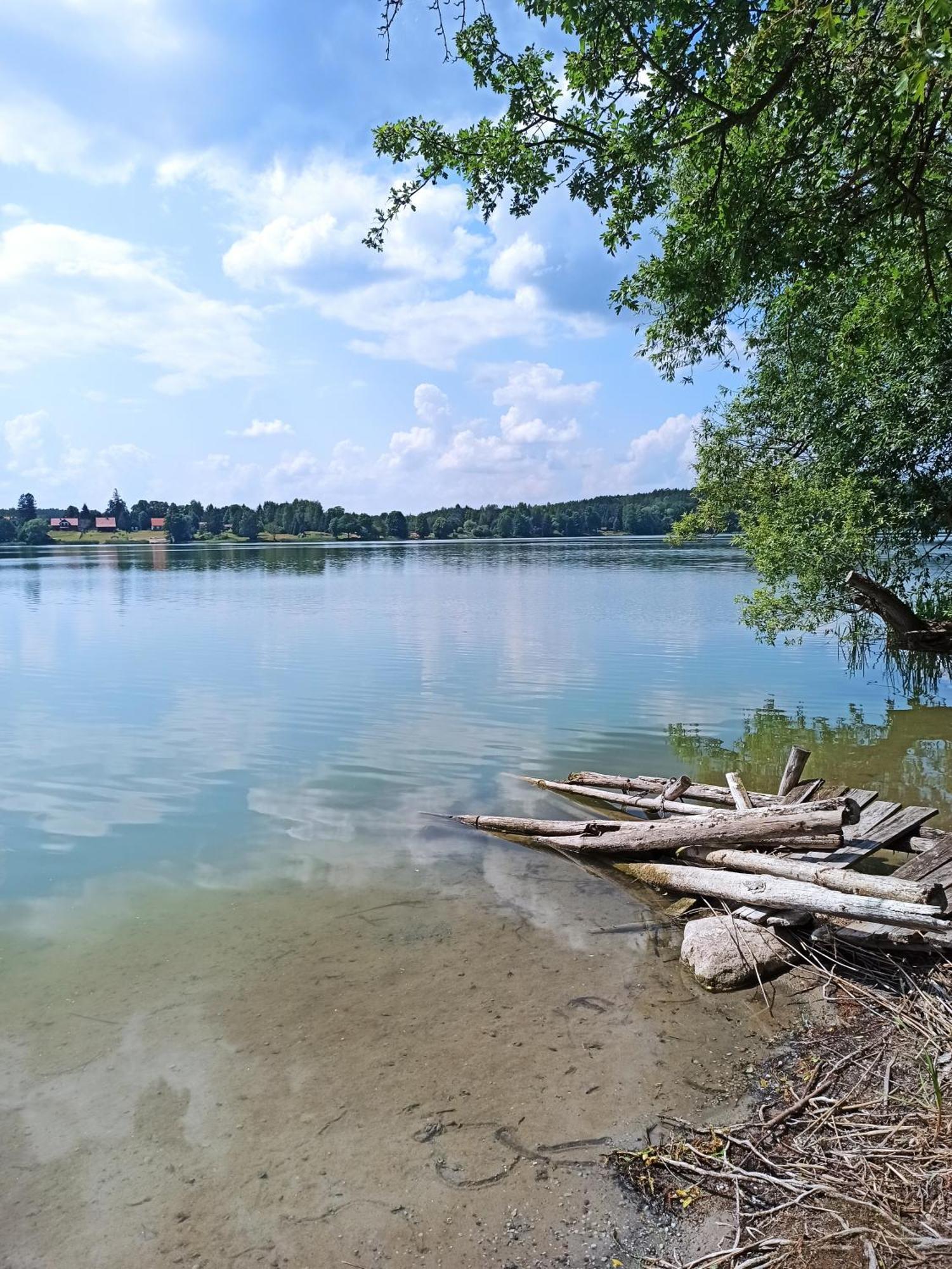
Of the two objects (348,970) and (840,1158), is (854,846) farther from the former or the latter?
(348,970)

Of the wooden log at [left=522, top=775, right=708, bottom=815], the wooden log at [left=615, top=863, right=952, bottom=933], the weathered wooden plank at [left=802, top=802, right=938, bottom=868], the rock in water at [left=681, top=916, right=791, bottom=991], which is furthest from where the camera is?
the wooden log at [left=522, top=775, right=708, bottom=815]

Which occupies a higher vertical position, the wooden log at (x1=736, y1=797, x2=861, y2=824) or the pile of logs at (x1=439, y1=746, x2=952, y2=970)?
the wooden log at (x1=736, y1=797, x2=861, y2=824)

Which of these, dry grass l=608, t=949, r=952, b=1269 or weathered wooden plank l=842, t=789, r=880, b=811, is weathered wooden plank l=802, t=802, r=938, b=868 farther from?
dry grass l=608, t=949, r=952, b=1269

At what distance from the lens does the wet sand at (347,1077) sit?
15.0 feet

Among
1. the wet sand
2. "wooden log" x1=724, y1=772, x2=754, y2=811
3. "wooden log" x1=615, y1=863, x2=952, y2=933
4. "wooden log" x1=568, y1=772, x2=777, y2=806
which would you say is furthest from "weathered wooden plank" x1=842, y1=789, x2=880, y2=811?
the wet sand

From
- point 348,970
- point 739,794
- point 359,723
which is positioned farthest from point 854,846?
point 359,723

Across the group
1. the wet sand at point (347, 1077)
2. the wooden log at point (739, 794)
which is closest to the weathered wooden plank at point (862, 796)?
the wooden log at point (739, 794)

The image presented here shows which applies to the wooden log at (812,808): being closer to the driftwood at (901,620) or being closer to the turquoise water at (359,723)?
the turquoise water at (359,723)

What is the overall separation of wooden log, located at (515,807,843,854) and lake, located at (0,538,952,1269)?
78 cm

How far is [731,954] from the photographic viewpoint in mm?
7238

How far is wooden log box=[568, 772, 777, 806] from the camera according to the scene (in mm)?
11613

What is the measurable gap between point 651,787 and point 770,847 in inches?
141

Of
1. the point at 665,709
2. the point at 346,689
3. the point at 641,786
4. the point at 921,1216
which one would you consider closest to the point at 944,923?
the point at 921,1216

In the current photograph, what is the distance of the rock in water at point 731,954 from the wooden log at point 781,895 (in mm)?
396
